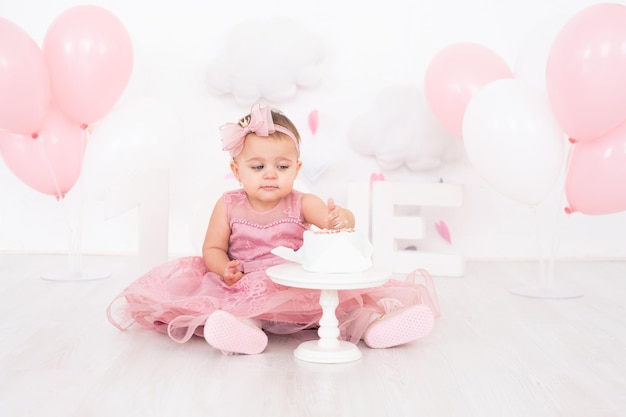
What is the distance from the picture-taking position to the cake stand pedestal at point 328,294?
1754mm

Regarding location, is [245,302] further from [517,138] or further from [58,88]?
[58,88]

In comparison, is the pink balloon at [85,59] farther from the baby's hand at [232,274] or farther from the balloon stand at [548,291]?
the balloon stand at [548,291]

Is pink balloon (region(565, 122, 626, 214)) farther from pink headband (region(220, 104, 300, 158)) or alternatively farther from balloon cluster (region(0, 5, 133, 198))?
balloon cluster (region(0, 5, 133, 198))

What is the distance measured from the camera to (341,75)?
3648 mm

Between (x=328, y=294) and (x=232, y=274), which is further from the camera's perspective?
(x=232, y=274)

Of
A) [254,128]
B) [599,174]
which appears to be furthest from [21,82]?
[599,174]

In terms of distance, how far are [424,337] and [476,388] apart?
0.45 m

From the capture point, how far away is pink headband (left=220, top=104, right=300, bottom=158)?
2.07 m

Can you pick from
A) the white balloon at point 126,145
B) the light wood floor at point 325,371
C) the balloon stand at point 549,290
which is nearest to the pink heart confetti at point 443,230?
the balloon stand at point 549,290

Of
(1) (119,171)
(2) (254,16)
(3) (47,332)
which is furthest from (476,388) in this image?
(2) (254,16)

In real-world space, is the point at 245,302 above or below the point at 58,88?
below

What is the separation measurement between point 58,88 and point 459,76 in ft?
4.67

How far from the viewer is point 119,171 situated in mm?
2955

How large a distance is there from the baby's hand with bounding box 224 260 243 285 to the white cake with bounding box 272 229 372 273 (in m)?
0.26
